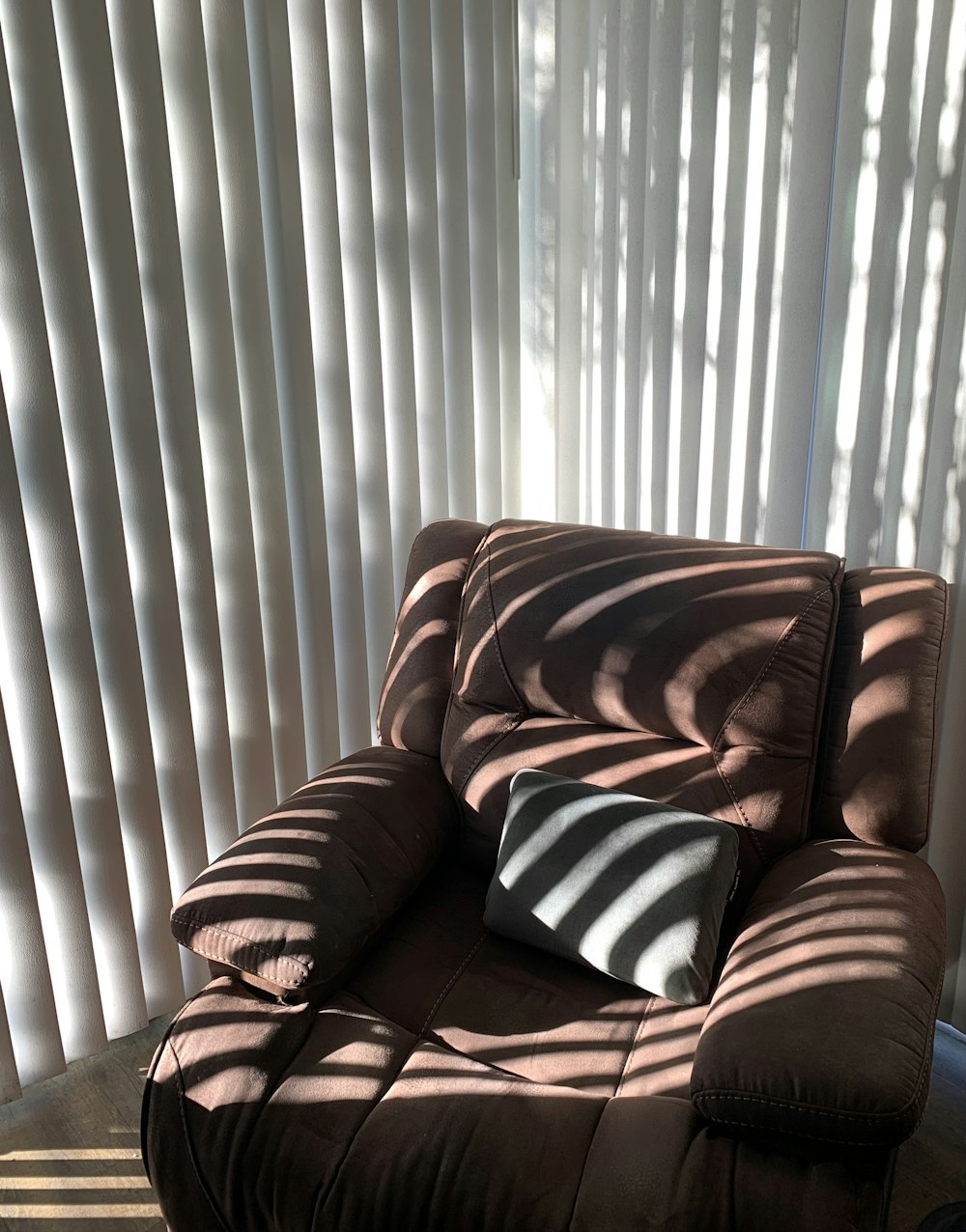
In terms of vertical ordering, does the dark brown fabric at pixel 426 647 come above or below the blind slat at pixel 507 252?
below

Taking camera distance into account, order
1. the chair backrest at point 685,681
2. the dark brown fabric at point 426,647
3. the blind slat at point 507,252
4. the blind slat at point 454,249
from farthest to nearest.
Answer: the blind slat at point 507,252, the blind slat at point 454,249, the dark brown fabric at point 426,647, the chair backrest at point 685,681

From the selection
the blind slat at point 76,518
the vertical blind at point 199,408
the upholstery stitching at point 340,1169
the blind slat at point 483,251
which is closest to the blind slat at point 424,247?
the vertical blind at point 199,408

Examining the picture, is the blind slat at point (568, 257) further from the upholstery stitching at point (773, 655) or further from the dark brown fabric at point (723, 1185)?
the dark brown fabric at point (723, 1185)

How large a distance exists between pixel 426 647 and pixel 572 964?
651 millimetres

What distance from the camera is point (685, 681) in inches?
64.1

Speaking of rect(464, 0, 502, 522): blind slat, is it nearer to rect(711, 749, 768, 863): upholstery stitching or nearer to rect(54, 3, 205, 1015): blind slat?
rect(54, 3, 205, 1015): blind slat

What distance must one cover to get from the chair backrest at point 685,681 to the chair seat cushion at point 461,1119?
350 millimetres

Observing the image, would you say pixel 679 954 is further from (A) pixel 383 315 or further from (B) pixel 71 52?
(B) pixel 71 52

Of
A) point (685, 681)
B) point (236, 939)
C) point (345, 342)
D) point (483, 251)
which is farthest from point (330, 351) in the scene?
point (236, 939)


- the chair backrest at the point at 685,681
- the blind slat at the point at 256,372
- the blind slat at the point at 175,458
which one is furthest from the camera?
the blind slat at the point at 256,372

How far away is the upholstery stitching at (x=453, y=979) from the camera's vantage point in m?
1.43

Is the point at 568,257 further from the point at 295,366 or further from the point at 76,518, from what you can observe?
the point at 76,518

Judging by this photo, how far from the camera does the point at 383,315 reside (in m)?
2.16

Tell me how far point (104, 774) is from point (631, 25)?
1.86m
